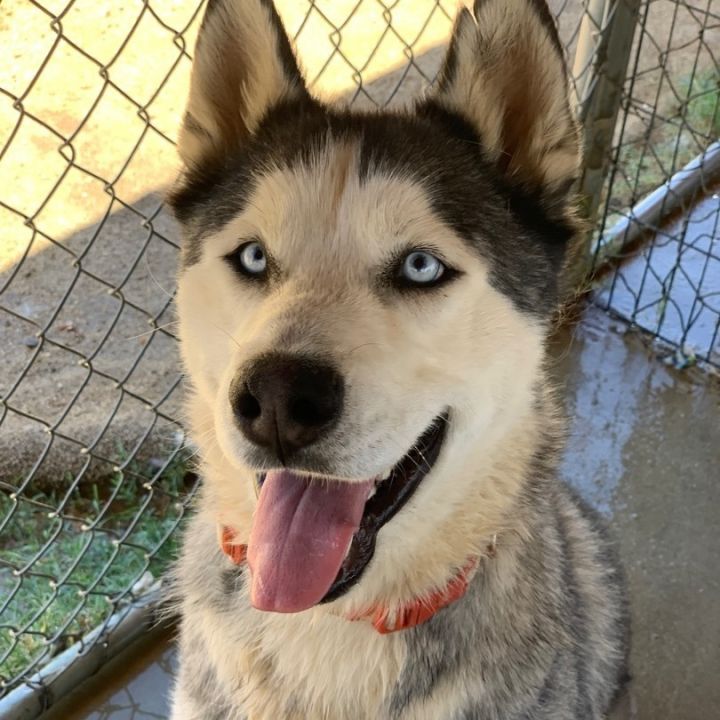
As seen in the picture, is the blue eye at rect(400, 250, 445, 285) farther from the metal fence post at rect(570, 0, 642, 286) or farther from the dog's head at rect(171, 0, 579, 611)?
the metal fence post at rect(570, 0, 642, 286)

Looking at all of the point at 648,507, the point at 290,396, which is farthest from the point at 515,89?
the point at 648,507

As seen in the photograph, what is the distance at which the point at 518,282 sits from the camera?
175 cm

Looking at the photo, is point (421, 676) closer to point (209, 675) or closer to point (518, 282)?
→ point (209, 675)

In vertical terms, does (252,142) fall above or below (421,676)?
above

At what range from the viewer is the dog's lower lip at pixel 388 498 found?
63.9 inches

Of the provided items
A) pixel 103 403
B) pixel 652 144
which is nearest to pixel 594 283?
pixel 652 144

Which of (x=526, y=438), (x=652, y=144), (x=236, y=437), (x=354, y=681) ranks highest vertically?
(x=652, y=144)

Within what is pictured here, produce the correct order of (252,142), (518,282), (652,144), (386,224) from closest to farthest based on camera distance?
(386,224) < (518,282) < (252,142) < (652,144)

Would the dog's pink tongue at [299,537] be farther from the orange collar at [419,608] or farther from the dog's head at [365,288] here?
the orange collar at [419,608]

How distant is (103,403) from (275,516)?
1.77 meters

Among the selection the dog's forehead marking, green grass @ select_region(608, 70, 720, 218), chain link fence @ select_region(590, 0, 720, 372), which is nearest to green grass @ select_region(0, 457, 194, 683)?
the dog's forehead marking

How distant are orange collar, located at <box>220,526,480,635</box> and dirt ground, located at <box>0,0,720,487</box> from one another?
1.26 metres

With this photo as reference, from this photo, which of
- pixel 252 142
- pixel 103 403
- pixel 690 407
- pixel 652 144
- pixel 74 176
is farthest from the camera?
pixel 652 144

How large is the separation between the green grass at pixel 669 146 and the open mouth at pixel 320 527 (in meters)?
2.82
